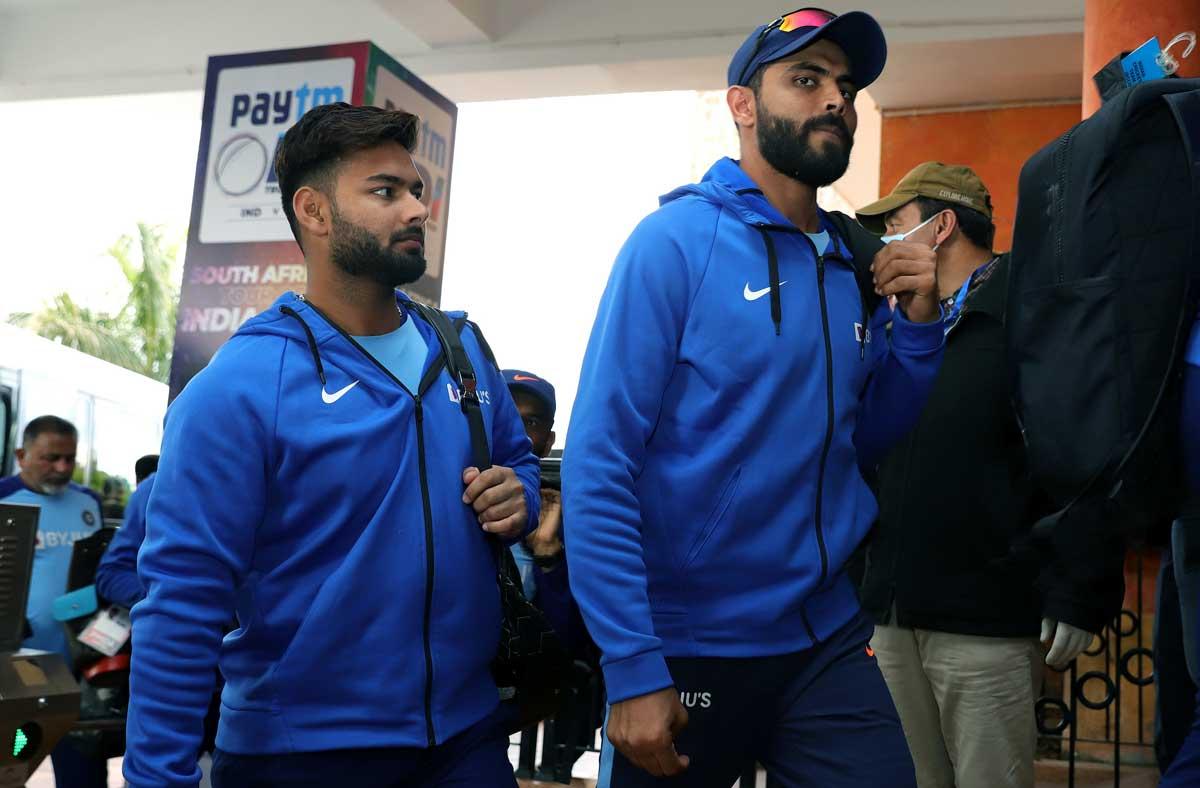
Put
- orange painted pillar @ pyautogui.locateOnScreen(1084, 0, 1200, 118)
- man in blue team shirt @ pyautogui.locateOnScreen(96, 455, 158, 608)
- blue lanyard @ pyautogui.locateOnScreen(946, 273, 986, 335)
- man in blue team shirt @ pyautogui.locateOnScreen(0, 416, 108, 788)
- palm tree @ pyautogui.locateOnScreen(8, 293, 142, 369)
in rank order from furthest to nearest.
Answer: palm tree @ pyautogui.locateOnScreen(8, 293, 142, 369), man in blue team shirt @ pyautogui.locateOnScreen(0, 416, 108, 788), orange painted pillar @ pyautogui.locateOnScreen(1084, 0, 1200, 118), man in blue team shirt @ pyautogui.locateOnScreen(96, 455, 158, 608), blue lanyard @ pyautogui.locateOnScreen(946, 273, 986, 335)

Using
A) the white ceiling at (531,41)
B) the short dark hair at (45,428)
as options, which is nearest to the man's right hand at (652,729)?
the short dark hair at (45,428)

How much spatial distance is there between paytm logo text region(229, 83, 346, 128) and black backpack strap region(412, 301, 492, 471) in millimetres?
6207

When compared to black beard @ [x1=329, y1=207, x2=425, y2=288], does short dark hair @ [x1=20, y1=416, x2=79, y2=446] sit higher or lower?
lower

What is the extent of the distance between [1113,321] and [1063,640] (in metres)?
1.33

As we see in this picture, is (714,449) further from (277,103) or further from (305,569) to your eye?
(277,103)

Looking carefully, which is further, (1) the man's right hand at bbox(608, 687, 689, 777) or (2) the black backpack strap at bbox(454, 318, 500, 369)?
(2) the black backpack strap at bbox(454, 318, 500, 369)

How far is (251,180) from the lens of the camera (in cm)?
871

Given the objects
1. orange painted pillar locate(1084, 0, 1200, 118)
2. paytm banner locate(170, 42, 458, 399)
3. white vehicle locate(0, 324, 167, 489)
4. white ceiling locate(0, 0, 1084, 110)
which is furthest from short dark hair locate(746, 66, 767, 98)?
white vehicle locate(0, 324, 167, 489)

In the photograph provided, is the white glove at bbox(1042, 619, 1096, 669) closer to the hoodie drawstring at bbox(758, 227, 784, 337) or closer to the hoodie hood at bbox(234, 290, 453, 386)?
the hoodie drawstring at bbox(758, 227, 784, 337)

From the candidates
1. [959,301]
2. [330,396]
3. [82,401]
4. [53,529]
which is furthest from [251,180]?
[82,401]

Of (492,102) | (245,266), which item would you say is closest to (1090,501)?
(245,266)

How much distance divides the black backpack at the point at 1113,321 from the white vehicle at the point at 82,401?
1335 centimetres

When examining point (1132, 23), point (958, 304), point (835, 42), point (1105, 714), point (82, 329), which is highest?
point (82, 329)

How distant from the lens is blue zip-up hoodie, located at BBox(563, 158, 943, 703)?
249cm
